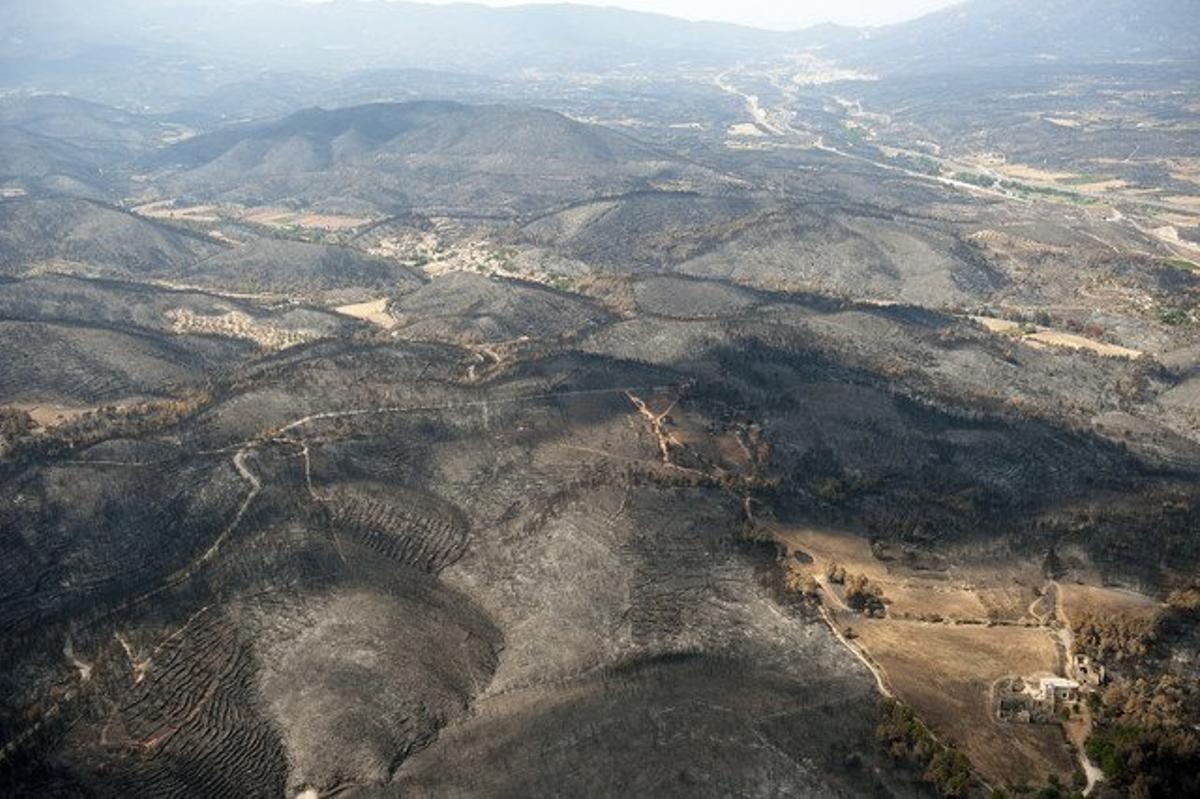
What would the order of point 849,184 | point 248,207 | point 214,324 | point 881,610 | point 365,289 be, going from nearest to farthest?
point 881,610, point 214,324, point 365,289, point 248,207, point 849,184

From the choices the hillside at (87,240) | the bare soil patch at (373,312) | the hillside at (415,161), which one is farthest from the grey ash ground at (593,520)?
the hillside at (415,161)

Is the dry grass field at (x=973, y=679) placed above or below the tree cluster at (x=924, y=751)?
below

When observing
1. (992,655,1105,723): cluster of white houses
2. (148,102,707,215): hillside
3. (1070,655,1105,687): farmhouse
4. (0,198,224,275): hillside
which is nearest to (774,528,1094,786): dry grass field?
(992,655,1105,723): cluster of white houses

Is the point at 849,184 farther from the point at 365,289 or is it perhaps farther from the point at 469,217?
the point at 365,289

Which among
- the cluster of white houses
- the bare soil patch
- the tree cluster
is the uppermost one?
the tree cluster

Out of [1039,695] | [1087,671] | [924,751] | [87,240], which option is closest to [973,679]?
[1039,695]

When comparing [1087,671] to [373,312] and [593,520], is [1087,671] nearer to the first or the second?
[593,520]

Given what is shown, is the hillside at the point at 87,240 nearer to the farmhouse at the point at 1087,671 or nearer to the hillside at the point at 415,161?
the hillside at the point at 415,161

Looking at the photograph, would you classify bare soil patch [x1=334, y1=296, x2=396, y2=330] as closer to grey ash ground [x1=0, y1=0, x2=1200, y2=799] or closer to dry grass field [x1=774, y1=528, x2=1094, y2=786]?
grey ash ground [x1=0, y1=0, x2=1200, y2=799]

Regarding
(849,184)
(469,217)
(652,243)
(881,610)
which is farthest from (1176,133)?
(881,610)

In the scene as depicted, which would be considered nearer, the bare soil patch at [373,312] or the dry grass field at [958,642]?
the dry grass field at [958,642]

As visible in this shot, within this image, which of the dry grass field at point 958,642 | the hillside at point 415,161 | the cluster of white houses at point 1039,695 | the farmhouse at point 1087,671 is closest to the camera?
the dry grass field at point 958,642
